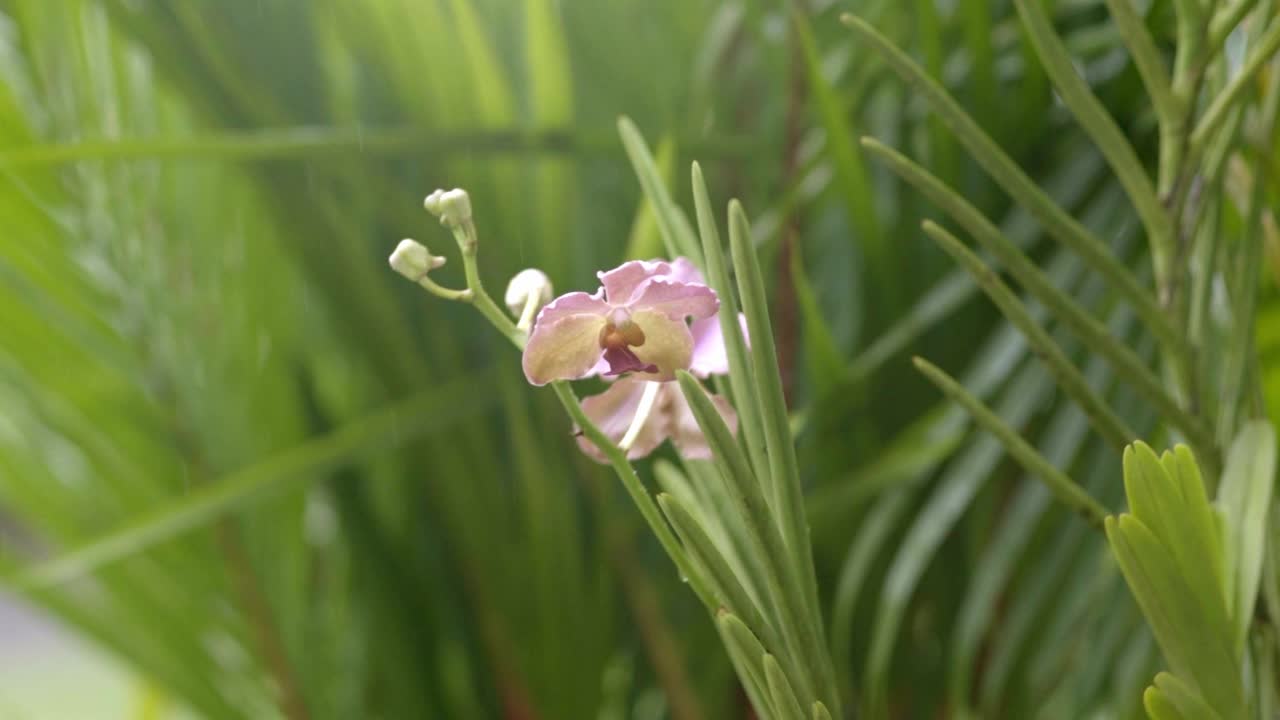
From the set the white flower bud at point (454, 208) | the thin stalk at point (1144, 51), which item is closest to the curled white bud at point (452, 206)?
the white flower bud at point (454, 208)

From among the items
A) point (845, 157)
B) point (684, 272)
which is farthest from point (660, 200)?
point (845, 157)

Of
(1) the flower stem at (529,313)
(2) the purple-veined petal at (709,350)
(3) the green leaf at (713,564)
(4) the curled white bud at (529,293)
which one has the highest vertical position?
(4) the curled white bud at (529,293)

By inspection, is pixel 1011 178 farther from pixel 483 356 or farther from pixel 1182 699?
pixel 483 356

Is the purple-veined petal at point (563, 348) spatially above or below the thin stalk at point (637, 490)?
above

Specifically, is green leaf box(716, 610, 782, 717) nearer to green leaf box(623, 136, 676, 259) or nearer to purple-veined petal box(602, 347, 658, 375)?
purple-veined petal box(602, 347, 658, 375)

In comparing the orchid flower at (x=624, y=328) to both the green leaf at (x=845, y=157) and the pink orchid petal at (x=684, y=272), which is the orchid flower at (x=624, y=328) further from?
the green leaf at (x=845, y=157)

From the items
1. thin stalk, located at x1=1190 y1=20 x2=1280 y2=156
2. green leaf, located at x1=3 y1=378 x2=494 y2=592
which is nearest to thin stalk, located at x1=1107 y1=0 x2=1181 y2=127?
thin stalk, located at x1=1190 y1=20 x2=1280 y2=156

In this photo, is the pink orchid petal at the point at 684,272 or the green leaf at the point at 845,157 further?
the green leaf at the point at 845,157
